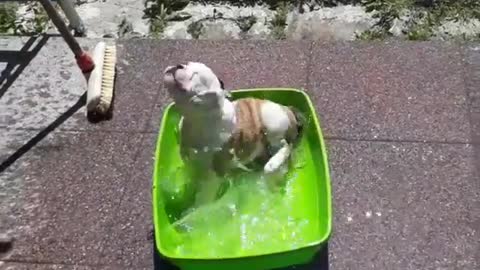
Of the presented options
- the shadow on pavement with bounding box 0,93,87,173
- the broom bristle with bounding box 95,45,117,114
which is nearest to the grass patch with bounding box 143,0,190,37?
the broom bristle with bounding box 95,45,117,114

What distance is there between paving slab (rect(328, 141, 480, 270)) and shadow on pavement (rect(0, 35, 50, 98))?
148 centimetres

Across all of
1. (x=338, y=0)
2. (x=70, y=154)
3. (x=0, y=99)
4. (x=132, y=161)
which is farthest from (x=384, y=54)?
(x=0, y=99)

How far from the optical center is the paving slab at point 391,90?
9.31 ft

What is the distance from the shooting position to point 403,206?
2.52 m

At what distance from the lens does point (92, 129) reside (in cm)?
298

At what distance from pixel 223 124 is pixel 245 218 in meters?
0.41

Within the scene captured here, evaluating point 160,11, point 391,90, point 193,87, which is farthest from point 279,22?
point 193,87

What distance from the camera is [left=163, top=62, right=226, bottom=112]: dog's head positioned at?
2.11 m

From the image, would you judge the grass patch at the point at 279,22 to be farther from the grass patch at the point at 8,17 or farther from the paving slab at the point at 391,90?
the grass patch at the point at 8,17

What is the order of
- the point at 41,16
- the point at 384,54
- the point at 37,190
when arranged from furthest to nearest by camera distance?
the point at 41,16 → the point at 384,54 → the point at 37,190

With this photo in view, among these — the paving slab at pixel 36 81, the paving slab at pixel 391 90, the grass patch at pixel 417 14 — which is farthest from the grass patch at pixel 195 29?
the grass patch at pixel 417 14

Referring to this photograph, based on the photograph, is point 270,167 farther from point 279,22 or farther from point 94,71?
point 279,22

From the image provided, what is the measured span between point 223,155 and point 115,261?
521mm

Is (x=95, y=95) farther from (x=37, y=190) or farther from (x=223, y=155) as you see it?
(x=223, y=155)
